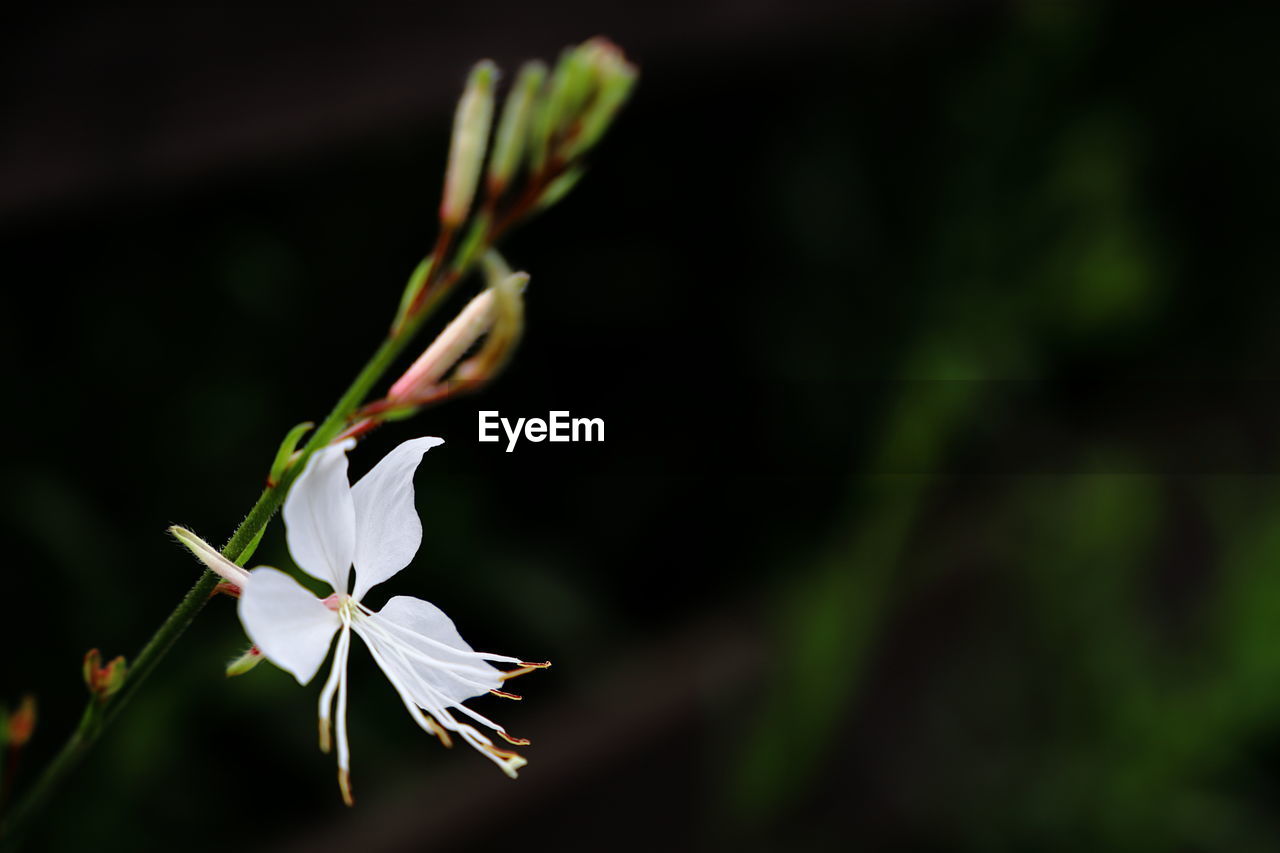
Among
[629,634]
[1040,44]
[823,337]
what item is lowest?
[629,634]

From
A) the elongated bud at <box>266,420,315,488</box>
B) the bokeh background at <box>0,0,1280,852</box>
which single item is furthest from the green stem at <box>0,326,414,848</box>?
the bokeh background at <box>0,0,1280,852</box>

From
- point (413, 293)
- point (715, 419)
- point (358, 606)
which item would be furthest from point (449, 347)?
point (715, 419)

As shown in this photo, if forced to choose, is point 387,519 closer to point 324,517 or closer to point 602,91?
point 324,517

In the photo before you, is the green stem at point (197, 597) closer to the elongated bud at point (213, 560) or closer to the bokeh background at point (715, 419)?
the elongated bud at point (213, 560)

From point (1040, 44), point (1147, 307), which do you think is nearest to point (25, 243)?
point (1040, 44)

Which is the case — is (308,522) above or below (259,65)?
below

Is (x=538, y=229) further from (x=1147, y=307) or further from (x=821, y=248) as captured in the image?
(x=1147, y=307)
